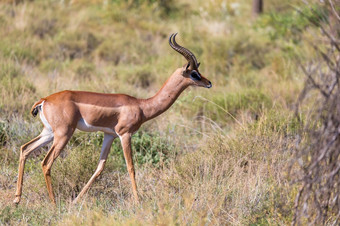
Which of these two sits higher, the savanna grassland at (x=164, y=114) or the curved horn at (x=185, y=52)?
the curved horn at (x=185, y=52)

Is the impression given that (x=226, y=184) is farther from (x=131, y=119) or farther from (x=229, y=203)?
(x=131, y=119)

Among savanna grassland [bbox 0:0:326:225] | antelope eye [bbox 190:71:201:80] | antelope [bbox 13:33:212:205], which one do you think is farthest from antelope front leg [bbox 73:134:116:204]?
antelope eye [bbox 190:71:201:80]

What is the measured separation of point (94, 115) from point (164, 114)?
3.20 meters

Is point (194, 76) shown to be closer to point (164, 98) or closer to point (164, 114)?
point (164, 98)

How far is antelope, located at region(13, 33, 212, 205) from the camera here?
546 cm

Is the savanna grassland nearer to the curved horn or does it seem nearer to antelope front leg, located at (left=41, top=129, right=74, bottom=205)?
antelope front leg, located at (left=41, top=129, right=74, bottom=205)

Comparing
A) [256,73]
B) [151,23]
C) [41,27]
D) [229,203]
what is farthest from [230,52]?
[229,203]

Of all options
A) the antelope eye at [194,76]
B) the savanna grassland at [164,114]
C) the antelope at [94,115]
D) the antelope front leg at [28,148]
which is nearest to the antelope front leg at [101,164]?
the antelope at [94,115]

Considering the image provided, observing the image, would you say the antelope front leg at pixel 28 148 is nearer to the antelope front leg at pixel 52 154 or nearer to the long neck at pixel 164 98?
the antelope front leg at pixel 52 154

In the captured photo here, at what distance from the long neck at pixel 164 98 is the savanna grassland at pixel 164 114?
27.5 inches

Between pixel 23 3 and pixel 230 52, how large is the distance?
7583 millimetres

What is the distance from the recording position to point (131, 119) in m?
5.76

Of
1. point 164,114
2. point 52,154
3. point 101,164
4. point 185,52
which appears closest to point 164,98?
point 185,52

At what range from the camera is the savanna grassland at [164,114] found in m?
5.20
